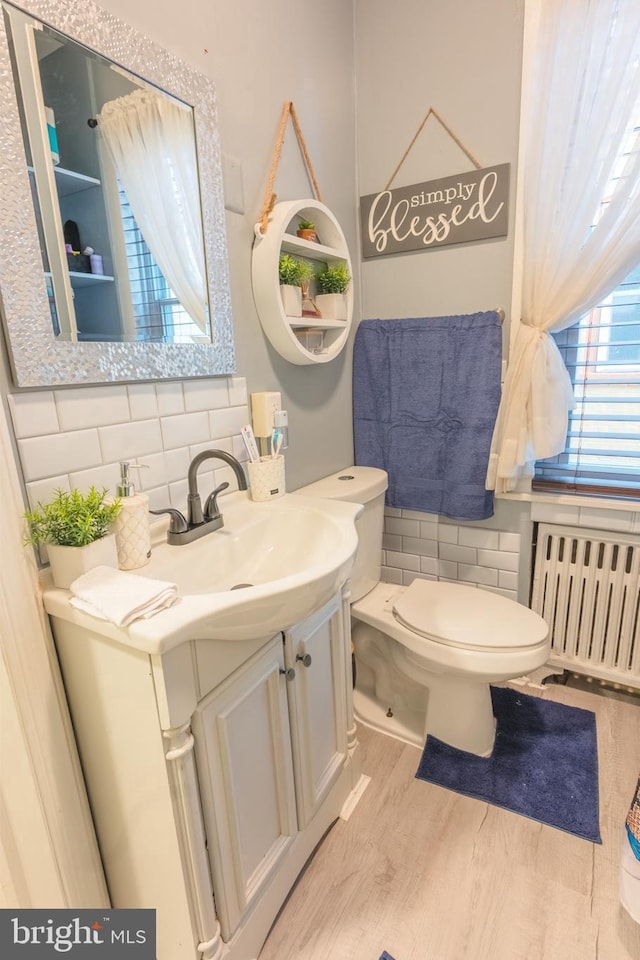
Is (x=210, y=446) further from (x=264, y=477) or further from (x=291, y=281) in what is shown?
(x=291, y=281)

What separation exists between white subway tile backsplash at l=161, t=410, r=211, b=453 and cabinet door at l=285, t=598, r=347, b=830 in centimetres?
51

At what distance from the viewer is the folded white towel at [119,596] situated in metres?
0.73

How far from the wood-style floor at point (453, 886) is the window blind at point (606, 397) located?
36.8 inches

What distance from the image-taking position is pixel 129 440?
105 centimetres

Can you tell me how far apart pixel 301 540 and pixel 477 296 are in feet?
3.71

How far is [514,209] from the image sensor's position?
1593 millimetres

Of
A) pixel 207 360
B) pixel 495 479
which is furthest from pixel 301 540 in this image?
pixel 495 479

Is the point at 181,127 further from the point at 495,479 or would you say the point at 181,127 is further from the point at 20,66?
the point at 495,479

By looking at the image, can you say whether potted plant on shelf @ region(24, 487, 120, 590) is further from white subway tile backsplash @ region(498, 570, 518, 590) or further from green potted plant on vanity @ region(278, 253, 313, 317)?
white subway tile backsplash @ region(498, 570, 518, 590)

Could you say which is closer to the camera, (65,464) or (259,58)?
(65,464)

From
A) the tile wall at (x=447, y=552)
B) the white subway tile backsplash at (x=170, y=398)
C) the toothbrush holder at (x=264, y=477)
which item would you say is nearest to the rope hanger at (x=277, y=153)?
the white subway tile backsplash at (x=170, y=398)

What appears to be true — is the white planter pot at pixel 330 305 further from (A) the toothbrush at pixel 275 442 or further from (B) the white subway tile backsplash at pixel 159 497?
(B) the white subway tile backsplash at pixel 159 497

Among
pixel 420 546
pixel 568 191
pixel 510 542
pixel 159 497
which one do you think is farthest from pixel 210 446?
pixel 568 191

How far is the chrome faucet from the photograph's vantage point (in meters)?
1.07
